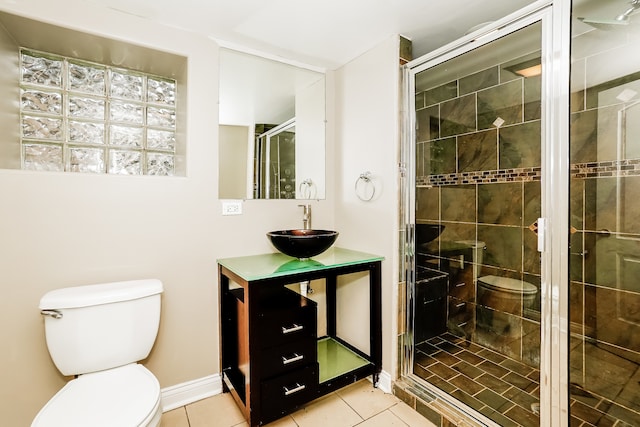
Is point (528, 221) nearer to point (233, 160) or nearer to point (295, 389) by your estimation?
point (295, 389)

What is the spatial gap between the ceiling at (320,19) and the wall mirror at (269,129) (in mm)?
173

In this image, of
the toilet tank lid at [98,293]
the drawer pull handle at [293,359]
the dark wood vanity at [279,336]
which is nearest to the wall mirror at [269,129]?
the dark wood vanity at [279,336]

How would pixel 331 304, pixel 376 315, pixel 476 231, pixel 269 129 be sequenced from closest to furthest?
pixel 376 315, pixel 269 129, pixel 476 231, pixel 331 304

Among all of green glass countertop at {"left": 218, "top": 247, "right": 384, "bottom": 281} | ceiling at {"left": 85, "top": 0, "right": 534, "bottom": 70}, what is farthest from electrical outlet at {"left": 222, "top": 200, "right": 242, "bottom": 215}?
ceiling at {"left": 85, "top": 0, "right": 534, "bottom": 70}

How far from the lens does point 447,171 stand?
2.22 m

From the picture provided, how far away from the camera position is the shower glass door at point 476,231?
1814 mm

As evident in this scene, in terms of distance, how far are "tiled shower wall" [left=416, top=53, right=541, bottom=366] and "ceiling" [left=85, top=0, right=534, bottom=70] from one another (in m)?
0.37

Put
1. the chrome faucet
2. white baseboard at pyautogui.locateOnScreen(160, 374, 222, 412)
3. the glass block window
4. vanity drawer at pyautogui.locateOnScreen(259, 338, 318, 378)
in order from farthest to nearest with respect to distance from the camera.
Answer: the chrome faucet, white baseboard at pyautogui.locateOnScreen(160, 374, 222, 412), the glass block window, vanity drawer at pyautogui.locateOnScreen(259, 338, 318, 378)

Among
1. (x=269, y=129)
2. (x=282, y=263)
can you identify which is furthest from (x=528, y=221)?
(x=269, y=129)

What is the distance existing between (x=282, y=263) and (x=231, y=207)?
0.53 m

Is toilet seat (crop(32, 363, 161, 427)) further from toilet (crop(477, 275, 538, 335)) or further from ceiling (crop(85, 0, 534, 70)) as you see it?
toilet (crop(477, 275, 538, 335))

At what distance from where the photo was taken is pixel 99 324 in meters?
1.40

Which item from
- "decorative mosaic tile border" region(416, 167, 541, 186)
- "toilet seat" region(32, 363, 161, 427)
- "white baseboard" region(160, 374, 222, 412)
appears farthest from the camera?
"decorative mosaic tile border" region(416, 167, 541, 186)

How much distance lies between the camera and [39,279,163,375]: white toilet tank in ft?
4.42
